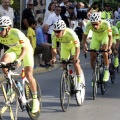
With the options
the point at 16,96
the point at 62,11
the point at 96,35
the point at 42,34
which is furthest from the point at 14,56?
the point at 62,11

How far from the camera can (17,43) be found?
9594mm

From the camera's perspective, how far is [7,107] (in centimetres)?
892

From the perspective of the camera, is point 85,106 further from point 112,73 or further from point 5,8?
point 5,8

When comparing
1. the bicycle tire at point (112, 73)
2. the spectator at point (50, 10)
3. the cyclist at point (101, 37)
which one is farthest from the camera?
the spectator at point (50, 10)

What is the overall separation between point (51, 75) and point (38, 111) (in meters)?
6.91

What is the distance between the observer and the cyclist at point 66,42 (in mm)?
10695

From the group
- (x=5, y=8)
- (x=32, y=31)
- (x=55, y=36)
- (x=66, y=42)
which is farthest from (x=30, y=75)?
(x=32, y=31)

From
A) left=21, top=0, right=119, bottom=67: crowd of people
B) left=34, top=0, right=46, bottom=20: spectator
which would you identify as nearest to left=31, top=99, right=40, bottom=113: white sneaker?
left=21, top=0, right=119, bottom=67: crowd of people

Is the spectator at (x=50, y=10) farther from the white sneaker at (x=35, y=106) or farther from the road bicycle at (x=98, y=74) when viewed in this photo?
the white sneaker at (x=35, y=106)

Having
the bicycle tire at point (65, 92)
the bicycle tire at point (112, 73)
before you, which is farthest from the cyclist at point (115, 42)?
the bicycle tire at point (65, 92)

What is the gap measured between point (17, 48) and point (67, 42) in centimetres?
178

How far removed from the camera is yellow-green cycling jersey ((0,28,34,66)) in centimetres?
946

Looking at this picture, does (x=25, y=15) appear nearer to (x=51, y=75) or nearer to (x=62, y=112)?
(x=51, y=75)

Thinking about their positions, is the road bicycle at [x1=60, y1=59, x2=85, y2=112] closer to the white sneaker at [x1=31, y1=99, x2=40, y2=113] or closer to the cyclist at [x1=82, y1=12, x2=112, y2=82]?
the white sneaker at [x1=31, y1=99, x2=40, y2=113]
